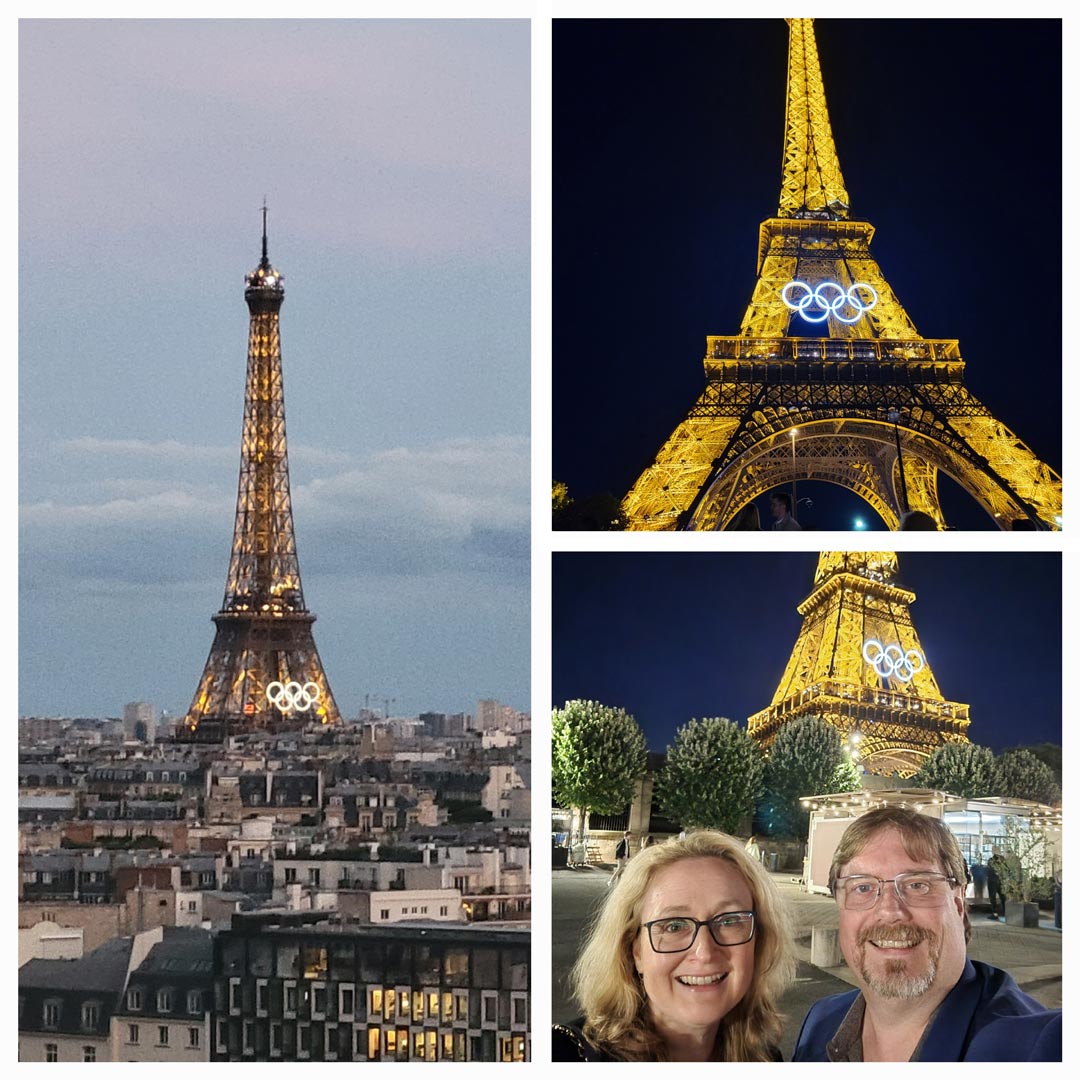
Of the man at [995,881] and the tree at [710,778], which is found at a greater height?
the tree at [710,778]

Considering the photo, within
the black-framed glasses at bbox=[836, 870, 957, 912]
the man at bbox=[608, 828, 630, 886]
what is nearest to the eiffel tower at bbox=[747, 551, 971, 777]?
the black-framed glasses at bbox=[836, 870, 957, 912]

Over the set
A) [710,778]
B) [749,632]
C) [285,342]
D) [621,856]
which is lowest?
[621,856]

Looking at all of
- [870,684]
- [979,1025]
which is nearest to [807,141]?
[870,684]

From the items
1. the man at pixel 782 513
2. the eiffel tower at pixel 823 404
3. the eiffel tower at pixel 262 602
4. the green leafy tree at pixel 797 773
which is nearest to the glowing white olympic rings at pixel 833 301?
the eiffel tower at pixel 823 404

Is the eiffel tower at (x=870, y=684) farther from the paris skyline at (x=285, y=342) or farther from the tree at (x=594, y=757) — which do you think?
the paris skyline at (x=285, y=342)

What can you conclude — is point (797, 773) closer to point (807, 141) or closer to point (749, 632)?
point (749, 632)

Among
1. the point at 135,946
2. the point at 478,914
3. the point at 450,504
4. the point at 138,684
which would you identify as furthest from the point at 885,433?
the point at 135,946
